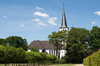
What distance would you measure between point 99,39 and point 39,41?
42.6m

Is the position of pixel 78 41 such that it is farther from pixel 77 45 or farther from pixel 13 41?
pixel 13 41

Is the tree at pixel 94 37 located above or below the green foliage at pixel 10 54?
above

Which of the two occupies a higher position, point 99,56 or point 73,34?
point 73,34

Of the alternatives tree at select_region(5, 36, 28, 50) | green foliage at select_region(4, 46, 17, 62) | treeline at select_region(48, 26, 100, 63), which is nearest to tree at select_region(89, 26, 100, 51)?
treeline at select_region(48, 26, 100, 63)

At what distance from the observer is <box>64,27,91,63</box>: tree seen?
71.8 meters

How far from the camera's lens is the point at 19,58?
3281cm

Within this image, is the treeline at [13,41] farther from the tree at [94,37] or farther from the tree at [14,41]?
the tree at [94,37]

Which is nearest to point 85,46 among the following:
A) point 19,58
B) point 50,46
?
point 50,46

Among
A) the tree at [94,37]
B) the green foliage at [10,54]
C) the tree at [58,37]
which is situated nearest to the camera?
the green foliage at [10,54]

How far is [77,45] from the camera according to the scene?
71.9 m

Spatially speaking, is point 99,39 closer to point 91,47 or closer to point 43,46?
point 91,47

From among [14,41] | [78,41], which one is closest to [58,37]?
[78,41]

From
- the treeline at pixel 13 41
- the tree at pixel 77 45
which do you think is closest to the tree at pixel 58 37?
the tree at pixel 77 45

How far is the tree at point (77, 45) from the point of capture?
7181cm
